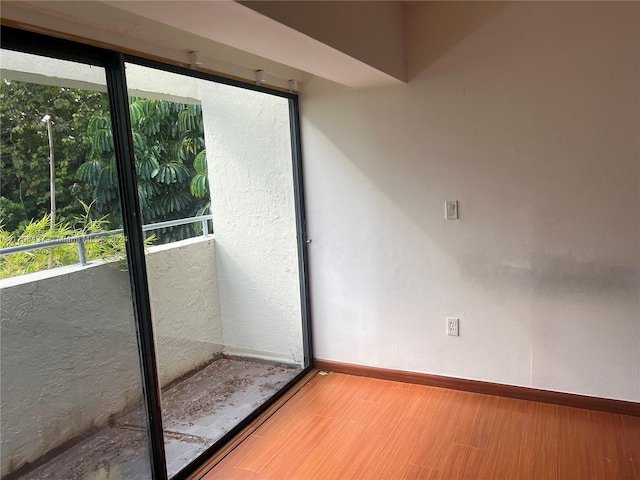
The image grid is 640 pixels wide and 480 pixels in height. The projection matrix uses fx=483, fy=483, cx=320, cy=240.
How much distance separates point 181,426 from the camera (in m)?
2.82

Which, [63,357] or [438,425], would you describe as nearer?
[63,357]

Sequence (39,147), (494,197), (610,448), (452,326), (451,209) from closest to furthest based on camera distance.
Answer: (39,147), (610,448), (494,197), (451,209), (452,326)

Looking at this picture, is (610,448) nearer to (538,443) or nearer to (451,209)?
(538,443)

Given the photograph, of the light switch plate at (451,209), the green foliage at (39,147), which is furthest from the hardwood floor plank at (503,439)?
the green foliage at (39,147)

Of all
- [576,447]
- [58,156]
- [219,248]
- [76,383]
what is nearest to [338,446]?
[576,447]

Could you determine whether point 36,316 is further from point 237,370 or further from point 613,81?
point 613,81

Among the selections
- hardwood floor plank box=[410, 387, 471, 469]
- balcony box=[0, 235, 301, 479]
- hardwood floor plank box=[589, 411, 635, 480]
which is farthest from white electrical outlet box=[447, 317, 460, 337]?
balcony box=[0, 235, 301, 479]

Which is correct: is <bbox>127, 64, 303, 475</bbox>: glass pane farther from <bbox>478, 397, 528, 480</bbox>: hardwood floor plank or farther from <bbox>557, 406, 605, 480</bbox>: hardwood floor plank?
<bbox>557, 406, 605, 480</bbox>: hardwood floor plank

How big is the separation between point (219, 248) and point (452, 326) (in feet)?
5.68

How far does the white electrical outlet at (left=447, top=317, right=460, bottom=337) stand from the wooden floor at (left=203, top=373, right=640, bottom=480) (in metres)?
0.37

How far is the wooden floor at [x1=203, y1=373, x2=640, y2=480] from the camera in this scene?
2.24 metres

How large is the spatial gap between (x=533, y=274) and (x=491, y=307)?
0.31 metres

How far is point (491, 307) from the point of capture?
9.37 feet

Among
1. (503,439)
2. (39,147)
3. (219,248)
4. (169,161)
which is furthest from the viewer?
(219,248)
